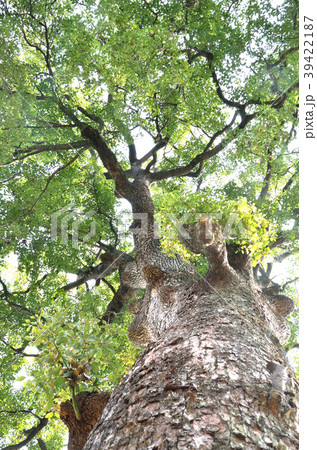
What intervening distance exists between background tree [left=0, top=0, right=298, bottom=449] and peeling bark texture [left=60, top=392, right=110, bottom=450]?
0.06ft

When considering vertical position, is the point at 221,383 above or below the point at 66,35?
below

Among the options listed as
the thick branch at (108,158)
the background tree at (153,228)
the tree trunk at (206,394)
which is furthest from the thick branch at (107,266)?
the tree trunk at (206,394)

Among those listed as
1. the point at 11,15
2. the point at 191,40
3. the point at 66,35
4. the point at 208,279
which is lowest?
the point at 208,279

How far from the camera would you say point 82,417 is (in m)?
3.04

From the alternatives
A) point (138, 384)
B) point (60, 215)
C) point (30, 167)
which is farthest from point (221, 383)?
point (30, 167)

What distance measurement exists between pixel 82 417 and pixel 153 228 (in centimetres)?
424

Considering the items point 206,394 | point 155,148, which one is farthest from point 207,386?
point 155,148

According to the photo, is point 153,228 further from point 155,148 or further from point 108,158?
point 155,148

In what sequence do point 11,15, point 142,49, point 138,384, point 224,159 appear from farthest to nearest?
point 224,159, point 11,15, point 142,49, point 138,384

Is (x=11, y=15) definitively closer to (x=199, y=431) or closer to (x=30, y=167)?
(x=30, y=167)

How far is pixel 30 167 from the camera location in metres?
8.91

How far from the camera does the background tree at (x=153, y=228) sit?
80.4 inches

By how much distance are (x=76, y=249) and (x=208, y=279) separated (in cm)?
560

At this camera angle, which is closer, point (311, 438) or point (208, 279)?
point (311, 438)
